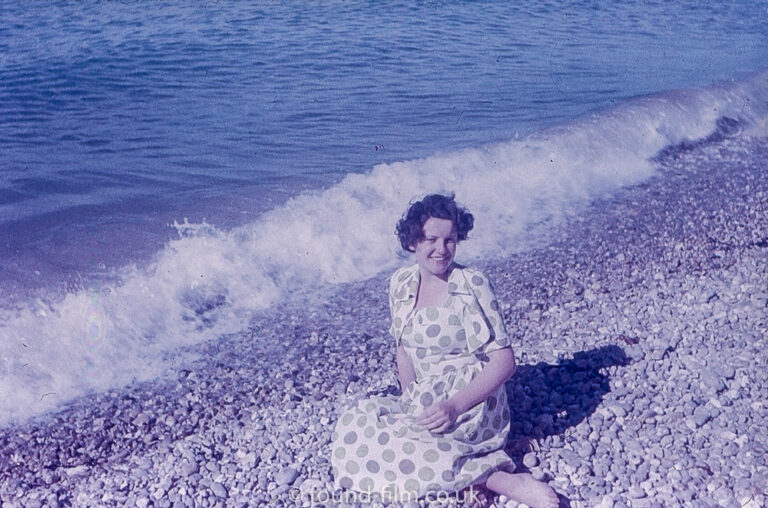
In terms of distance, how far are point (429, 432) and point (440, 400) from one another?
22cm

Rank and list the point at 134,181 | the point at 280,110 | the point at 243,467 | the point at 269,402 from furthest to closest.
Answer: the point at 280,110
the point at 134,181
the point at 269,402
the point at 243,467

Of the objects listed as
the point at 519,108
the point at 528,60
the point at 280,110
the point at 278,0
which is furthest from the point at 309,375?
the point at 278,0

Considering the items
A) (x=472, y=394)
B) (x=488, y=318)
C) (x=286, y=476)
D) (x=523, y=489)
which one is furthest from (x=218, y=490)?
(x=488, y=318)

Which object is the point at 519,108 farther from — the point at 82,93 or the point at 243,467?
the point at 243,467

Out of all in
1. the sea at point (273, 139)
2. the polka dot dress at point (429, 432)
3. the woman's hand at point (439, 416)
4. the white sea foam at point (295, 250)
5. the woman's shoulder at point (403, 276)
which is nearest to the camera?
the woman's hand at point (439, 416)

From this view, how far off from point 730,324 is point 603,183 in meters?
4.74

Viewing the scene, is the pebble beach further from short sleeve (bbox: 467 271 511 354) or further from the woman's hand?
short sleeve (bbox: 467 271 511 354)

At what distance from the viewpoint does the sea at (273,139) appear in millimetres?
7293

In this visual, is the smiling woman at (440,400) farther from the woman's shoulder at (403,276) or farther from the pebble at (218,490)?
the pebble at (218,490)

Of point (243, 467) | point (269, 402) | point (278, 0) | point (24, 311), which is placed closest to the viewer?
point (243, 467)

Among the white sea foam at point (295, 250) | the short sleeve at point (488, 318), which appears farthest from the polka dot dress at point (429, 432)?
the white sea foam at point (295, 250)

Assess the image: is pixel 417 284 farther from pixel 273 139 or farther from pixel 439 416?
pixel 273 139

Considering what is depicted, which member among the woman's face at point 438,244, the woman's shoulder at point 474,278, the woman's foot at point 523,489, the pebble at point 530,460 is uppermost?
the woman's face at point 438,244

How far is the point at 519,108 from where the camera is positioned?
44.7 ft
